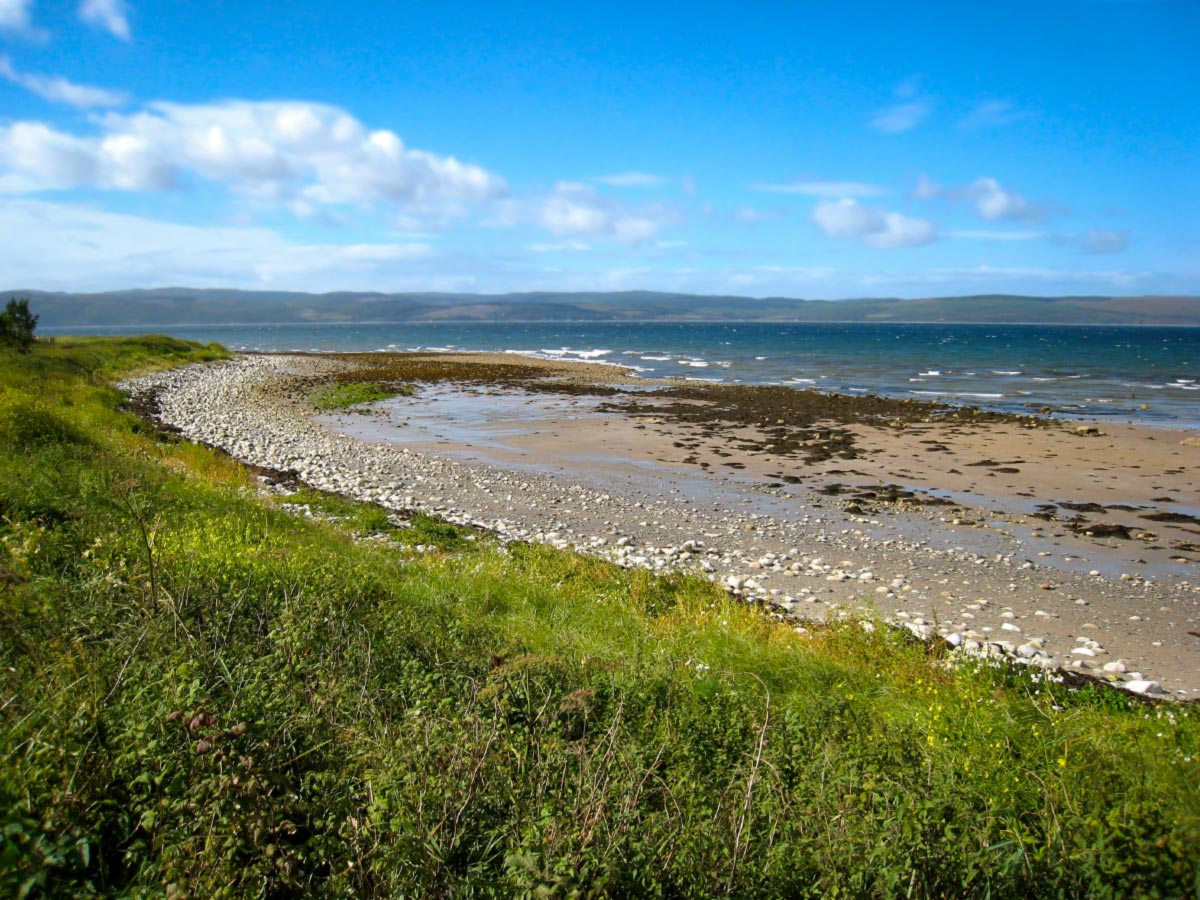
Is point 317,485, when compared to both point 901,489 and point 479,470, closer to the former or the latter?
point 479,470

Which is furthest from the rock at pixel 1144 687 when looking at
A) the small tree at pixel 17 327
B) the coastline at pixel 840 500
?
the small tree at pixel 17 327

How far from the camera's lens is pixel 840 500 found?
17.7 metres

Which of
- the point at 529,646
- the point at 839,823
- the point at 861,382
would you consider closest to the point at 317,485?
the point at 529,646

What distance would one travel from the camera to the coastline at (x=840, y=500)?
10.7 m

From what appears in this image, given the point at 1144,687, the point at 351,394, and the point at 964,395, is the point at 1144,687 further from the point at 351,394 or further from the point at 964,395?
the point at 351,394

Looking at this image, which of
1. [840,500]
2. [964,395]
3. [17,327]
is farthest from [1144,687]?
[17,327]

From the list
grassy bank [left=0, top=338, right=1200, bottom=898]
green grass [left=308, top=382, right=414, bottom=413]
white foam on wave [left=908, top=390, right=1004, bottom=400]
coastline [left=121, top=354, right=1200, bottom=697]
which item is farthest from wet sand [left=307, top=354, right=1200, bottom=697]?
white foam on wave [left=908, top=390, right=1004, bottom=400]

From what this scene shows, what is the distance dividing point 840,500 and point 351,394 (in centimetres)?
2945

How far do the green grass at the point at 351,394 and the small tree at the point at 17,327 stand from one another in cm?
1335

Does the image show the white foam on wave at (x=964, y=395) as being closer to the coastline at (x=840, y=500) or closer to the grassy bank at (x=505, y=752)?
the coastline at (x=840, y=500)

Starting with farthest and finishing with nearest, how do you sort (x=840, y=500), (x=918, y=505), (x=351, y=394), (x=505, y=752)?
(x=351, y=394) → (x=840, y=500) → (x=918, y=505) → (x=505, y=752)

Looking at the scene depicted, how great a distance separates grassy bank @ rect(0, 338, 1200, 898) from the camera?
11.1ft

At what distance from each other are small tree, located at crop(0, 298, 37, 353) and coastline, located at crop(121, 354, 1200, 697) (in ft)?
27.7

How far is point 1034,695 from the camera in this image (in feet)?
23.2
